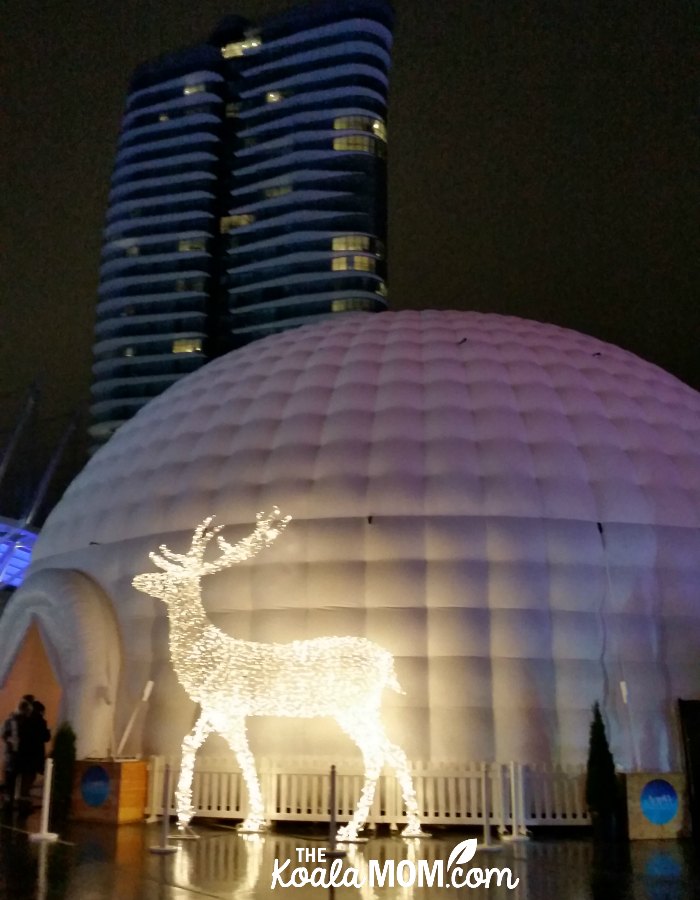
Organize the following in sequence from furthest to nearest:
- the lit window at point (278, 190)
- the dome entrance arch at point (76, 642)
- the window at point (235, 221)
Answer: the window at point (235, 221) < the lit window at point (278, 190) < the dome entrance arch at point (76, 642)

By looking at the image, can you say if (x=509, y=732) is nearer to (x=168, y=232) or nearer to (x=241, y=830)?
(x=241, y=830)

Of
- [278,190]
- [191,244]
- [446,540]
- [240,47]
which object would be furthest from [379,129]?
[446,540]

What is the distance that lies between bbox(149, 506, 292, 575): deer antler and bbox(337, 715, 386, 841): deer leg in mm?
2888

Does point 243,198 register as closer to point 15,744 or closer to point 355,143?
point 355,143

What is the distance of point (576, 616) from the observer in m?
13.0

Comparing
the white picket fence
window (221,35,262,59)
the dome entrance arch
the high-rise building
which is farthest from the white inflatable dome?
window (221,35,262,59)

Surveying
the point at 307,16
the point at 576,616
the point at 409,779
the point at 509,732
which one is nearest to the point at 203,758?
the point at 409,779

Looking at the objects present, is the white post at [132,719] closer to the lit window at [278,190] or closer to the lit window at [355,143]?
the lit window at [355,143]

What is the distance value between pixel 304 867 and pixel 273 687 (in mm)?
2663

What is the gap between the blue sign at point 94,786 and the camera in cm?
1229

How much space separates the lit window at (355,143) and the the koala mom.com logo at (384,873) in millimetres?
83384

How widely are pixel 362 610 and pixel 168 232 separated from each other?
3341 inches

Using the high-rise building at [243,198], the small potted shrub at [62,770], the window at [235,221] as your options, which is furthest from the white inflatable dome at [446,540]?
the window at [235,221]

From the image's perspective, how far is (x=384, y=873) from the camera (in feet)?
28.6
